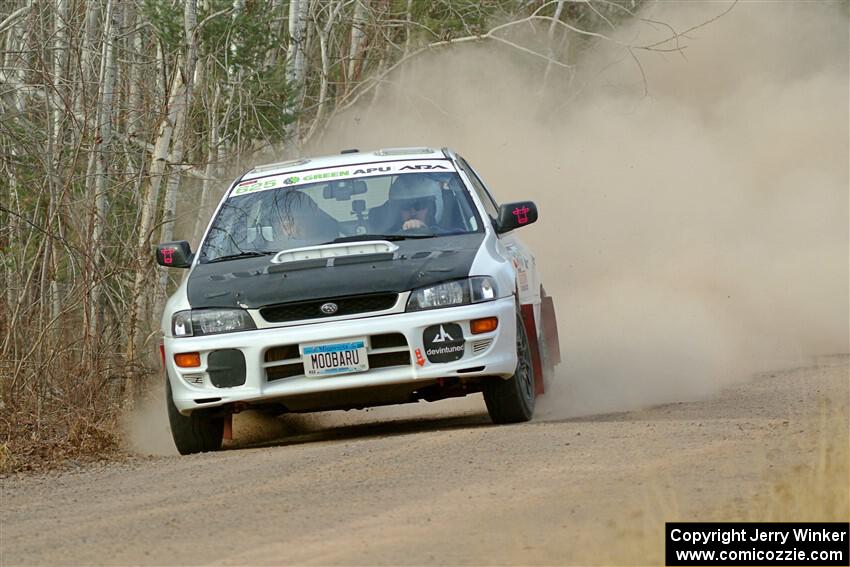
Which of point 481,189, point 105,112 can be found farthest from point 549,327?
point 105,112

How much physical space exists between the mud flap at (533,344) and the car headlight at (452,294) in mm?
850

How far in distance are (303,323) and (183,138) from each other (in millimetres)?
6632

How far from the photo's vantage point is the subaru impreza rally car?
8773 millimetres

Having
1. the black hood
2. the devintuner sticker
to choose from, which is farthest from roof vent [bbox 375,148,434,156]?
the devintuner sticker

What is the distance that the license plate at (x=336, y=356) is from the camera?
344 inches

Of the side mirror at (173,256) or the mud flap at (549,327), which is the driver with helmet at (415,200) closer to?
the side mirror at (173,256)

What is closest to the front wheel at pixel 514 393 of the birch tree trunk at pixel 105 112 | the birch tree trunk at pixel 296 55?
the birch tree trunk at pixel 105 112

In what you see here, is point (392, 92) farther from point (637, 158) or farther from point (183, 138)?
point (183, 138)

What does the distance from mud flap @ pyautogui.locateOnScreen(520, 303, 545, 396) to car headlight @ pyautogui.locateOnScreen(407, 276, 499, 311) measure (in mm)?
850

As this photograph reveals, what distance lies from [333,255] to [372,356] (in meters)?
0.76

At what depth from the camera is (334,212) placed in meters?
10.0

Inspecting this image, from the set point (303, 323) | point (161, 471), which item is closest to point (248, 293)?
point (303, 323)

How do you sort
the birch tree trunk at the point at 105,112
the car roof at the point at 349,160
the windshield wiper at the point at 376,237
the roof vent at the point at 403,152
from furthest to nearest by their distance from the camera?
the birch tree trunk at the point at 105,112 → the roof vent at the point at 403,152 → the car roof at the point at 349,160 → the windshield wiper at the point at 376,237

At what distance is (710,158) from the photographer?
23.3 meters
